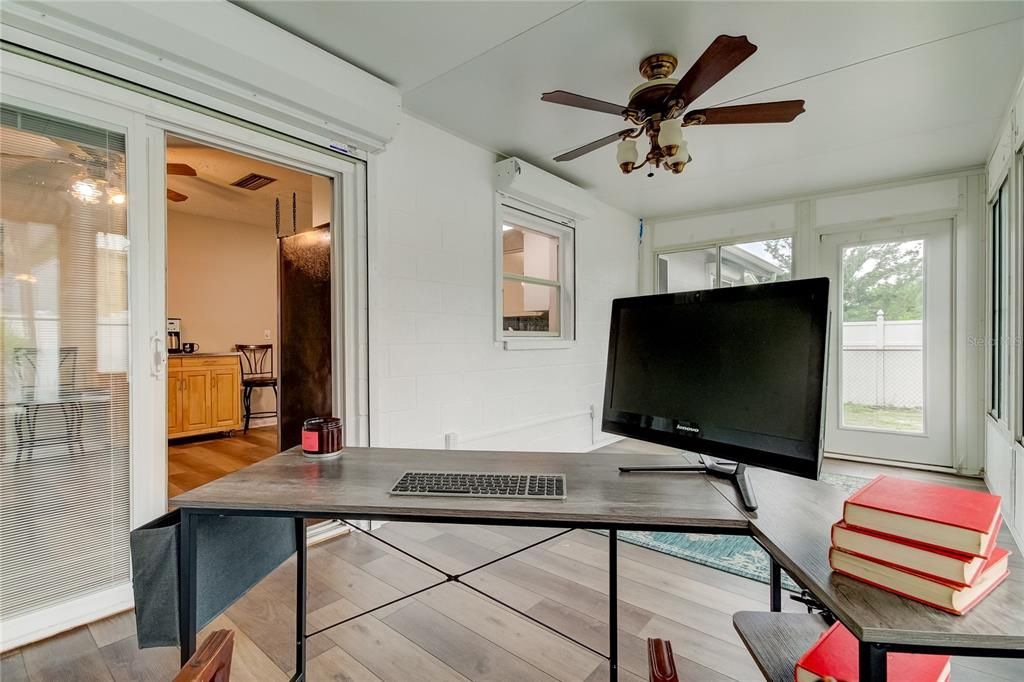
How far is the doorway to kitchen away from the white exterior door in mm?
4419

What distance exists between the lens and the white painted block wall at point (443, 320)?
2855mm

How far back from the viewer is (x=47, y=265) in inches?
70.5

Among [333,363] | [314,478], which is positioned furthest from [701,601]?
[333,363]

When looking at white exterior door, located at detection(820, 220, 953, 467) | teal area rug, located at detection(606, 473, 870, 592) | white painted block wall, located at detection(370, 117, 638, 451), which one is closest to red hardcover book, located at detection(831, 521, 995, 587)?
teal area rug, located at detection(606, 473, 870, 592)

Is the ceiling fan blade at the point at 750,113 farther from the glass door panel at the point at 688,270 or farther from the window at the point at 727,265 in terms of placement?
the glass door panel at the point at 688,270

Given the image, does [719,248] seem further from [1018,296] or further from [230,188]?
[230,188]

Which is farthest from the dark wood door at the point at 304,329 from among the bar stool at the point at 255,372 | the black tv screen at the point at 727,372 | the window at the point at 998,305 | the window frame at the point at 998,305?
the window at the point at 998,305

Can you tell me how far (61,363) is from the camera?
1816 mm

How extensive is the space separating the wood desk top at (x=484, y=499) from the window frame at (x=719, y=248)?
377 centimetres

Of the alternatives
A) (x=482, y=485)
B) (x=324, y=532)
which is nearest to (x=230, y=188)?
(x=324, y=532)

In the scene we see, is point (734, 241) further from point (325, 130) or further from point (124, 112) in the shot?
point (124, 112)

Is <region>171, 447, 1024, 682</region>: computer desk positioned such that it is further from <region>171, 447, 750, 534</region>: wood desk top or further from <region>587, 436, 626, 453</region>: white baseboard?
<region>587, 436, 626, 453</region>: white baseboard

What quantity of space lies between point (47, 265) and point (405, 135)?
76.5 inches

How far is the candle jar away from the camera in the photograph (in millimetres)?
1581
